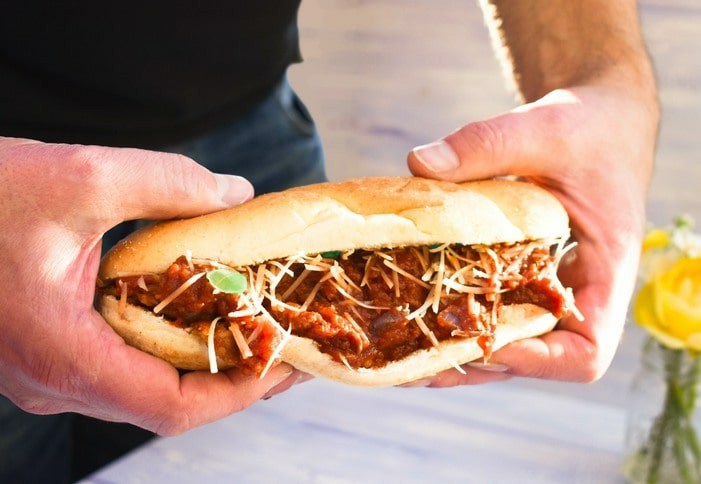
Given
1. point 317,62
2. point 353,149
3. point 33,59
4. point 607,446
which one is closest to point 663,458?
point 607,446

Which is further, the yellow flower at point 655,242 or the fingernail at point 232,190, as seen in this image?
the yellow flower at point 655,242

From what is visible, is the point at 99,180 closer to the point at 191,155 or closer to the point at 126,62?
the point at 126,62

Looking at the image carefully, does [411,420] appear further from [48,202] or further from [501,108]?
[501,108]

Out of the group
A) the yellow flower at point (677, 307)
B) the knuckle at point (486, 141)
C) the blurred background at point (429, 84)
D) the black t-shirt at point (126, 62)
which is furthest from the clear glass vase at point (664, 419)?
the blurred background at point (429, 84)

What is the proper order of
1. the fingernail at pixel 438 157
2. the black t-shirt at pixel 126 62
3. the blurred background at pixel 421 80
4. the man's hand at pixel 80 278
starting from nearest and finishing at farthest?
the man's hand at pixel 80 278 → the fingernail at pixel 438 157 → the black t-shirt at pixel 126 62 → the blurred background at pixel 421 80

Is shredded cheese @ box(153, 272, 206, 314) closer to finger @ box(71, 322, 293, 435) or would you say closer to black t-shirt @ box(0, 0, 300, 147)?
finger @ box(71, 322, 293, 435)

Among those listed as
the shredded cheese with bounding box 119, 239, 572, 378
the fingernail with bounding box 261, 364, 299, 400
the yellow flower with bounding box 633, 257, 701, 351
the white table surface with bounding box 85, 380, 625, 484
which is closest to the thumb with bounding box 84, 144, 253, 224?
the shredded cheese with bounding box 119, 239, 572, 378

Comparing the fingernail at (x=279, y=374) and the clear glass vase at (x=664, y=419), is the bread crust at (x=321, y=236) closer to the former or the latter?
the fingernail at (x=279, y=374)
